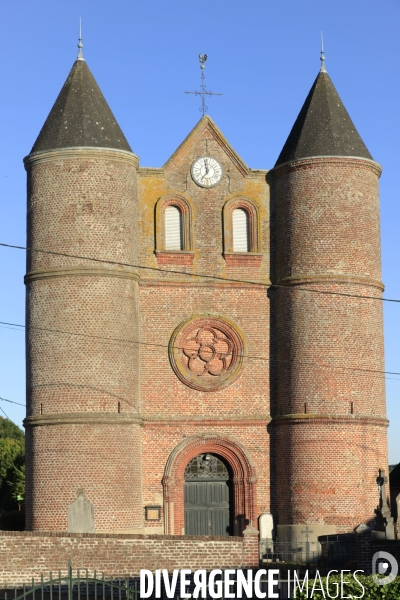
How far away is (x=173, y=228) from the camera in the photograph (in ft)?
115

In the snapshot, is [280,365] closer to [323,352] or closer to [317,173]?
[323,352]

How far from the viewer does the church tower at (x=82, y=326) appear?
31953 millimetres

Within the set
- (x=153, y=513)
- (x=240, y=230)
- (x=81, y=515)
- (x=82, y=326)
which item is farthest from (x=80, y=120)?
(x=153, y=513)

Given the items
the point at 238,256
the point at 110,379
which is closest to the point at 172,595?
the point at 110,379

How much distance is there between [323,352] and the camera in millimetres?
33469

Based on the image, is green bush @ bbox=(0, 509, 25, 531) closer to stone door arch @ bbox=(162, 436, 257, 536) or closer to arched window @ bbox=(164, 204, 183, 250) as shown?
stone door arch @ bbox=(162, 436, 257, 536)

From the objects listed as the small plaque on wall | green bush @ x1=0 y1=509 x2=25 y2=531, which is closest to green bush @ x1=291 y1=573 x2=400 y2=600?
the small plaque on wall

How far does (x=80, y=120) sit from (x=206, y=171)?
163 inches

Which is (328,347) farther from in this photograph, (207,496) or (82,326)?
(82,326)

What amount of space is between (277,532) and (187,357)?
18.5 ft

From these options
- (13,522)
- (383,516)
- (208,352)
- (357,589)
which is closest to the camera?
(357,589)

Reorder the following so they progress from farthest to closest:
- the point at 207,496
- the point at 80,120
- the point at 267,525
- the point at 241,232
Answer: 1. the point at 241,232
2. the point at 207,496
3. the point at 80,120
4. the point at 267,525

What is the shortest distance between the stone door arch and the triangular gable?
819cm

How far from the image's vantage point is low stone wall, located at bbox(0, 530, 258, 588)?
84.1ft
